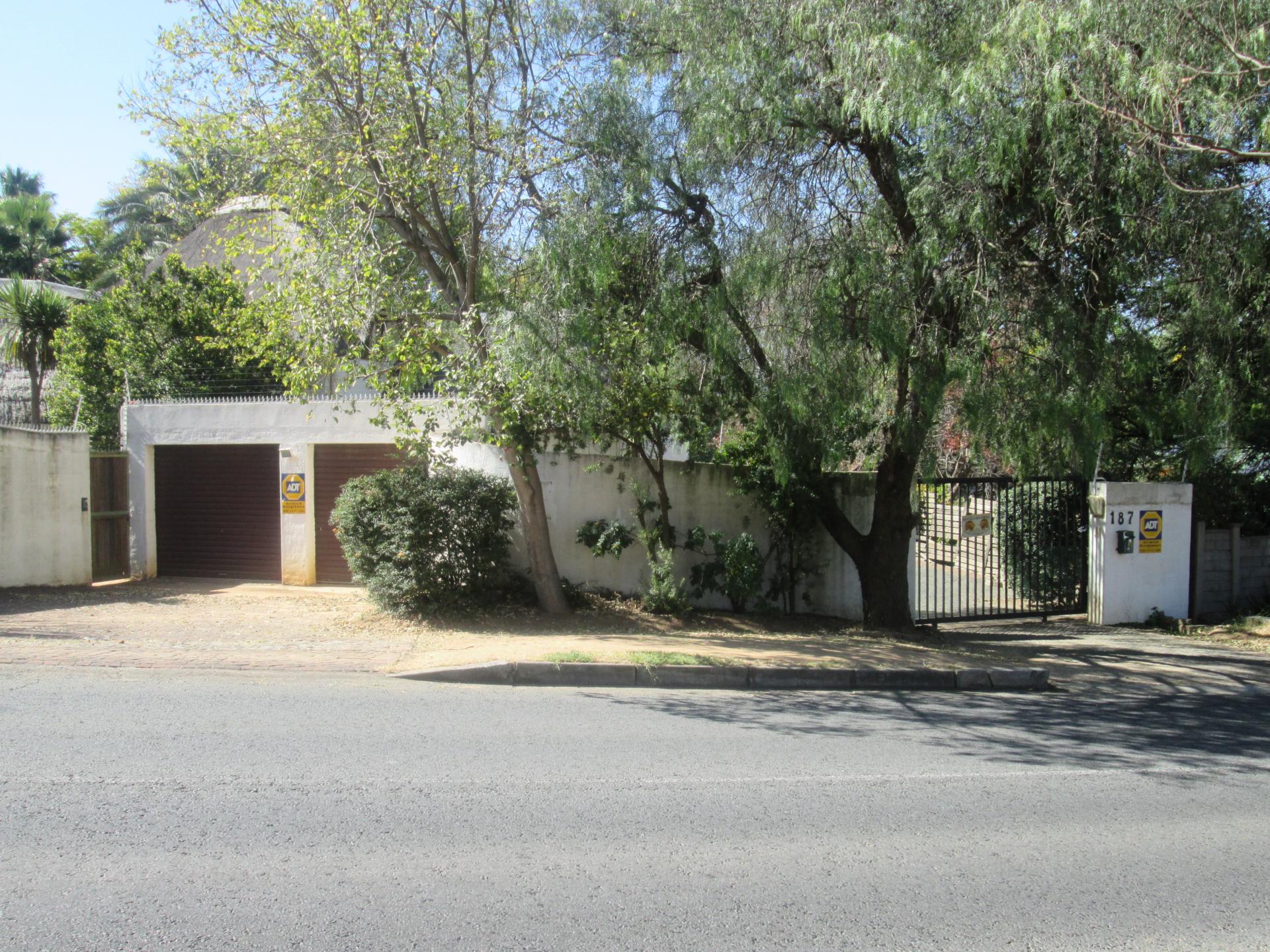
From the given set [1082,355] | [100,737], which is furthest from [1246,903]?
[100,737]

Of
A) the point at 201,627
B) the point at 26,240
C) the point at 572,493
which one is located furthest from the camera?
the point at 26,240

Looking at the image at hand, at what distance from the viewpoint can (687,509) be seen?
13.0m

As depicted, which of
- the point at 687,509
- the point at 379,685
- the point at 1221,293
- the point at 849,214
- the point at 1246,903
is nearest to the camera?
the point at 1246,903

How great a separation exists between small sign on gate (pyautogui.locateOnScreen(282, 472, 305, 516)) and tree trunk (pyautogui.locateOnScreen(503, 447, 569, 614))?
3.76 metres

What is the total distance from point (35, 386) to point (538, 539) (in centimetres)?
1603

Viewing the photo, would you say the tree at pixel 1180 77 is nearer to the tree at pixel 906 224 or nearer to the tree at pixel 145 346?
the tree at pixel 906 224

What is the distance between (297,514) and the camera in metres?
14.1

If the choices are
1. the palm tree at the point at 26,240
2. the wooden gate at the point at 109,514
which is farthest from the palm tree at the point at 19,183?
the wooden gate at the point at 109,514

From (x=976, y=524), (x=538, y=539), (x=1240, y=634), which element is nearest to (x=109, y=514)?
(x=538, y=539)

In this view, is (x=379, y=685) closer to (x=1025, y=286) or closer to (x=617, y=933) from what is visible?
(x=617, y=933)

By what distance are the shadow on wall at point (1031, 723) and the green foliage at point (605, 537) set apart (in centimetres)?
352

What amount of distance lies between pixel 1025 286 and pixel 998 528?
5.15m

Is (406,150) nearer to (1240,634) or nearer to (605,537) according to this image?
(605,537)

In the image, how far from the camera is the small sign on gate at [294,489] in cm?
1396
